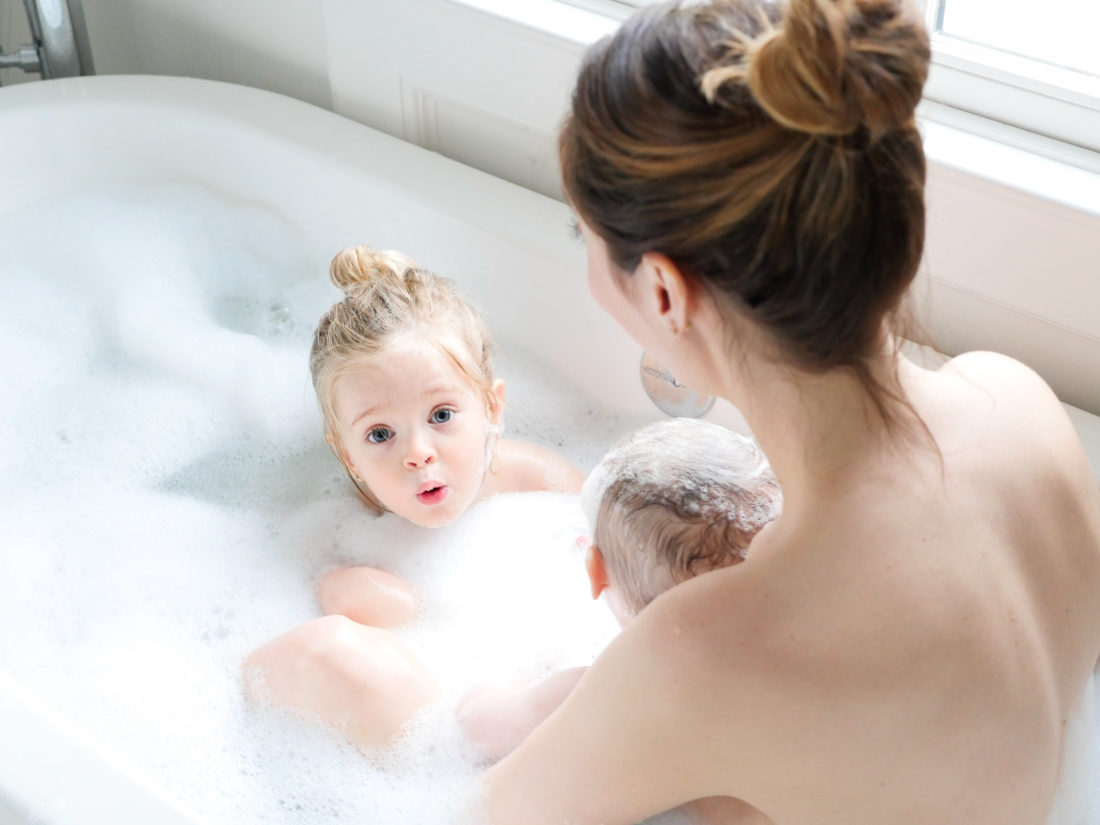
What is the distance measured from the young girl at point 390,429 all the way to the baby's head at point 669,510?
0.30m

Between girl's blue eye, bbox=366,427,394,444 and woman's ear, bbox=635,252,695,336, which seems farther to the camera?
girl's blue eye, bbox=366,427,394,444

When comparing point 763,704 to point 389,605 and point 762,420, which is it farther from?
point 389,605

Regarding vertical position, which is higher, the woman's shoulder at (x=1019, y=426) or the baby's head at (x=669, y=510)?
the woman's shoulder at (x=1019, y=426)

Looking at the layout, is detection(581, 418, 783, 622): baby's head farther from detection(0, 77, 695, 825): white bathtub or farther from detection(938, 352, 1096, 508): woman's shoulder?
detection(0, 77, 695, 825): white bathtub

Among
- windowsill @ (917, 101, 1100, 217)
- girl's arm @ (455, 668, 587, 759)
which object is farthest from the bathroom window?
girl's arm @ (455, 668, 587, 759)

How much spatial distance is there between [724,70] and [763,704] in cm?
40

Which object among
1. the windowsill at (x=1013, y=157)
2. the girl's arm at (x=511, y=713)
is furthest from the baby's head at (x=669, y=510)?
the windowsill at (x=1013, y=157)

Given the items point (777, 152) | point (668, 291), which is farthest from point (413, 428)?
point (777, 152)

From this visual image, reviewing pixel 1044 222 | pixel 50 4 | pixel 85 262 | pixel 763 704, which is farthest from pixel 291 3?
pixel 763 704

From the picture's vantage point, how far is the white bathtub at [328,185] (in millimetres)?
1670

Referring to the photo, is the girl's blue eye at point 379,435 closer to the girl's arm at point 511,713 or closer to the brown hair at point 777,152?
the girl's arm at point 511,713

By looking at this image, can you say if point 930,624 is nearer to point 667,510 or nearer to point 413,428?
point 667,510

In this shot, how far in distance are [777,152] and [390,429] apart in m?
0.83

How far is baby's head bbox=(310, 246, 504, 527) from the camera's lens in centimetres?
141
